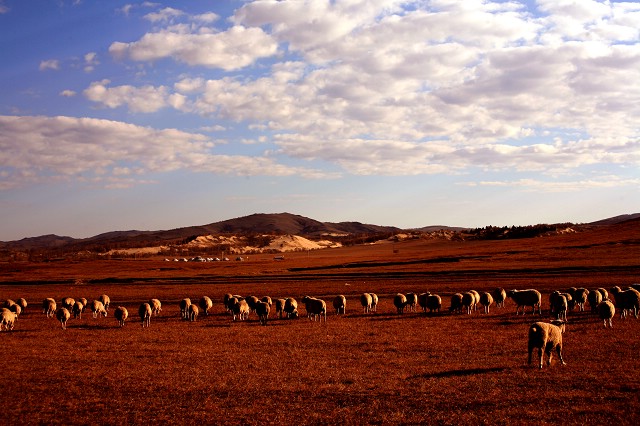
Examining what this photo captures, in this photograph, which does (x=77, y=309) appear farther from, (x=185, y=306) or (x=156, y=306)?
(x=185, y=306)

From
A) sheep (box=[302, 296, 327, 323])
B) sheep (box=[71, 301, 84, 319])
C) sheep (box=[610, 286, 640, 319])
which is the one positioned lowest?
sheep (box=[71, 301, 84, 319])

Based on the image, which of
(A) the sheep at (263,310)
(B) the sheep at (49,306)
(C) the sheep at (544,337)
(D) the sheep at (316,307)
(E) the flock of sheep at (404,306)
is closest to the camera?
(C) the sheep at (544,337)

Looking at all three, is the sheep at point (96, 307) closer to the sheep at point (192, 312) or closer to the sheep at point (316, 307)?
the sheep at point (192, 312)

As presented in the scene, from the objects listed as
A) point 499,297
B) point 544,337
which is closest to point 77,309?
point 499,297

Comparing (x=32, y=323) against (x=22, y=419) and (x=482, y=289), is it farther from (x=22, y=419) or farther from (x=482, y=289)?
(x=482, y=289)

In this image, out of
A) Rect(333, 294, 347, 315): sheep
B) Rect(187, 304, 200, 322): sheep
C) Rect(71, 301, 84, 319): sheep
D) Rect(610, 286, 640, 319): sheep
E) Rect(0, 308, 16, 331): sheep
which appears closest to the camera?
Rect(610, 286, 640, 319): sheep

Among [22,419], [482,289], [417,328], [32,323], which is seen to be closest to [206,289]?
[32,323]

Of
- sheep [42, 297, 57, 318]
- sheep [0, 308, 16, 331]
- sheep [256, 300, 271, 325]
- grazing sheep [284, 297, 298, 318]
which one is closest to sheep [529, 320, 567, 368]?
Answer: sheep [256, 300, 271, 325]

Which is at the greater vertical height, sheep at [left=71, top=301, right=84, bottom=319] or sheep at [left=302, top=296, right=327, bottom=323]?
sheep at [left=302, top=296, right=327, bottom=323]

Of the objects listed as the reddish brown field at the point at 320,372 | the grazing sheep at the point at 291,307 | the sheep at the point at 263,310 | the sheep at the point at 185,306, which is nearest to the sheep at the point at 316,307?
the reddish brown field at the point at 320,372

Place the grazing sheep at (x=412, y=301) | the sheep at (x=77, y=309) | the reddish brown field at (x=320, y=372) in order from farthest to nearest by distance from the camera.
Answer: the sheep at (x=77, y=309), the grazing sheep at (x=412, y=301), the reddish brown field at (x=320, y=372)

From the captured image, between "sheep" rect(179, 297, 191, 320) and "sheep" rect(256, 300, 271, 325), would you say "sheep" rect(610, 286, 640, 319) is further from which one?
"sheep" rect(179, 297, 191, 320)

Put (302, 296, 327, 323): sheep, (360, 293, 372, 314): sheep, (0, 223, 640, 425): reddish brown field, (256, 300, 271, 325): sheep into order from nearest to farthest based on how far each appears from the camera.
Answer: (0, 223, 640, 425): reddish brown field → (256, 300, 271, 325): sheep → (302, 296, 327, 323): sheep → (360, 293, 372, 314): sheep

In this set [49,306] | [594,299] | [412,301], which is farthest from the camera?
[49,306]
